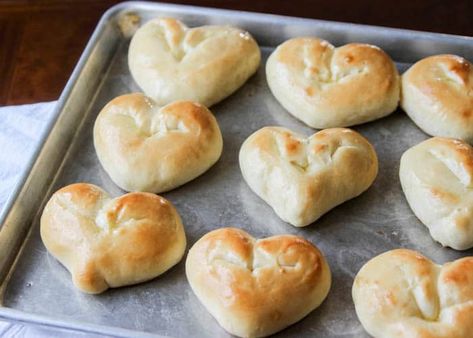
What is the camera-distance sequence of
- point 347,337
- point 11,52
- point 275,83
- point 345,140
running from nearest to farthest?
point 347,337 < point 345,140 < point 275,83 < point 11,52

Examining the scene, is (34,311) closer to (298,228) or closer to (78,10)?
(298,228)

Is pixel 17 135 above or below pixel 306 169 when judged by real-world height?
below

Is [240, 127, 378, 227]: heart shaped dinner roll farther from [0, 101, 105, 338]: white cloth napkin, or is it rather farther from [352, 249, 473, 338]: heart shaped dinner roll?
[0, 101, 105, 338]: white cloth napkin

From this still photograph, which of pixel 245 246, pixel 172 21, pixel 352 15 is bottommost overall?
pixel 352 15

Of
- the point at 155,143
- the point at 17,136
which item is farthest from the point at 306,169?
the point at 17,136

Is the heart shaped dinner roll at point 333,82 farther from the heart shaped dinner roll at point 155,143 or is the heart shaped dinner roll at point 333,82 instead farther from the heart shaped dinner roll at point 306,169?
the heart shaped dinner roll at point 155,143

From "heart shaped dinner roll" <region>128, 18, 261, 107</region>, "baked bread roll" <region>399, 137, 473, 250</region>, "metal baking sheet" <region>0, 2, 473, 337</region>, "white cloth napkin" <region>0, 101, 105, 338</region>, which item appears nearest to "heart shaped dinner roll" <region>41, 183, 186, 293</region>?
"metal baking sheet" <region>0, 2, 473, 337</region>

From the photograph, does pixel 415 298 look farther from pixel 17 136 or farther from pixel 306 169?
pixel 17 136

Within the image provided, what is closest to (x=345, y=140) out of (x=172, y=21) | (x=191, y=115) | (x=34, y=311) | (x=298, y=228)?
(x=298, y=228)
